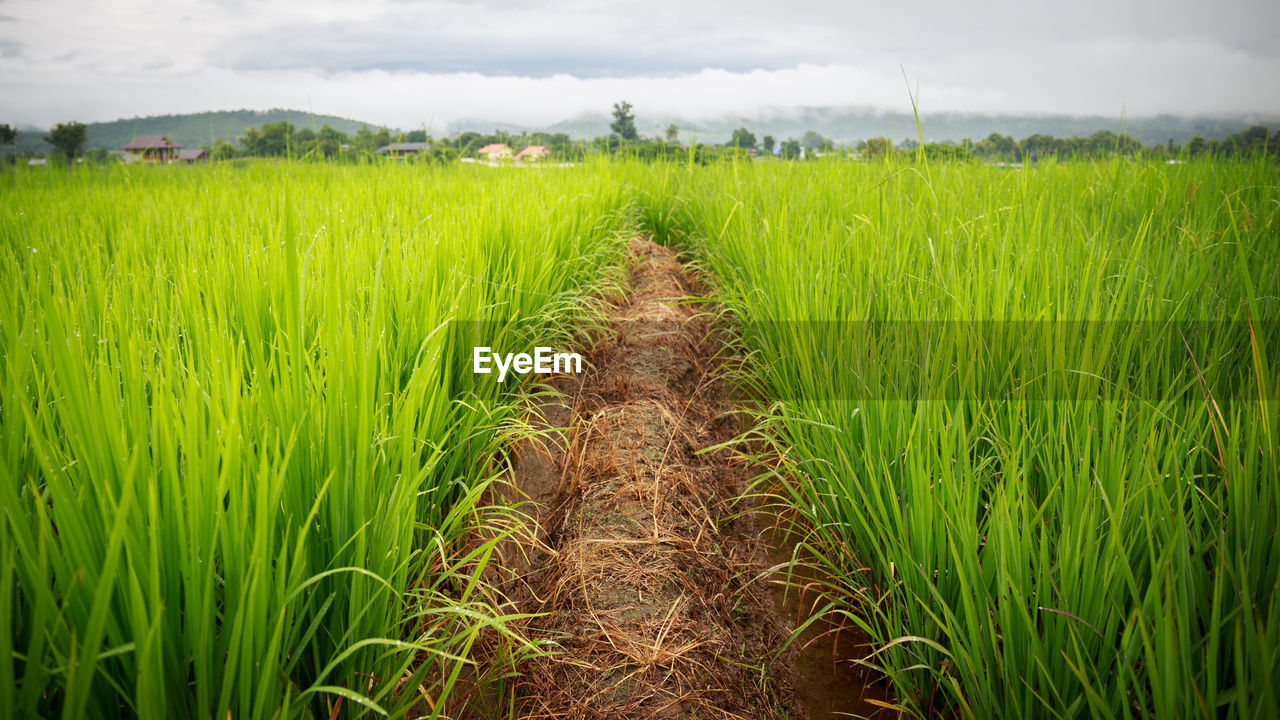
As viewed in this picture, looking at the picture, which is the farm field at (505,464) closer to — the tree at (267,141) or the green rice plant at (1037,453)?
the green rice plant at (1037,453)

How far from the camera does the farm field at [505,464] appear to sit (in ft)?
3.00

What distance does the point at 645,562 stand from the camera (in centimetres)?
192

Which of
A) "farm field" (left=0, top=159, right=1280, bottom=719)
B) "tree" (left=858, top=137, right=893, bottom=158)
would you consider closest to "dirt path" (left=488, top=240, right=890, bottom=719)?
"farm field" (left=0, top=159, right=1280, bottom=719)

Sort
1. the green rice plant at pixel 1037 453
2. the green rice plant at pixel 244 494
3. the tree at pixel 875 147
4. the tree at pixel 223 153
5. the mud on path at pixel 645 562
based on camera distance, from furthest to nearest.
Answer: the tree at pixel 223 153 < the tree at pixel 875 147 < the mud on path at pixel 645 562 < the green rice plant at pixel 1037 453 < the green rice plant at pixel 244 494

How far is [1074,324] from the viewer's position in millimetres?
1786

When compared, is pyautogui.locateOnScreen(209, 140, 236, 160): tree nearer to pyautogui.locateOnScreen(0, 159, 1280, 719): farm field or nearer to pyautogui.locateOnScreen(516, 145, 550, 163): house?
pyautogui.locateOnScreen(516, 145, 550, 163): house

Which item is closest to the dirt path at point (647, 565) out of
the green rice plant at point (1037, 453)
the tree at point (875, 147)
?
the green rice plant at point (1037, 453)

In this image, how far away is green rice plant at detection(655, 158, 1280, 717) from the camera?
1066 millimetres

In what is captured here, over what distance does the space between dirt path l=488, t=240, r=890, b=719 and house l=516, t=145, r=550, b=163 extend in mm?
3851

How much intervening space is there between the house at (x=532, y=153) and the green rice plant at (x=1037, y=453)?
11.0 feet

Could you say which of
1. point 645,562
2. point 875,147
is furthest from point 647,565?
point 875,147

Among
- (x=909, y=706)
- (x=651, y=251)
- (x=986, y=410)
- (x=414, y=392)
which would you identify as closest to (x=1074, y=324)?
(x=986, y=410)

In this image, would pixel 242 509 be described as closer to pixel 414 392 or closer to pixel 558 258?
pixel 414 392

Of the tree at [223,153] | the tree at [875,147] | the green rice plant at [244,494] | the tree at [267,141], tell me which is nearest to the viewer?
the green rice plant at [244,494]
